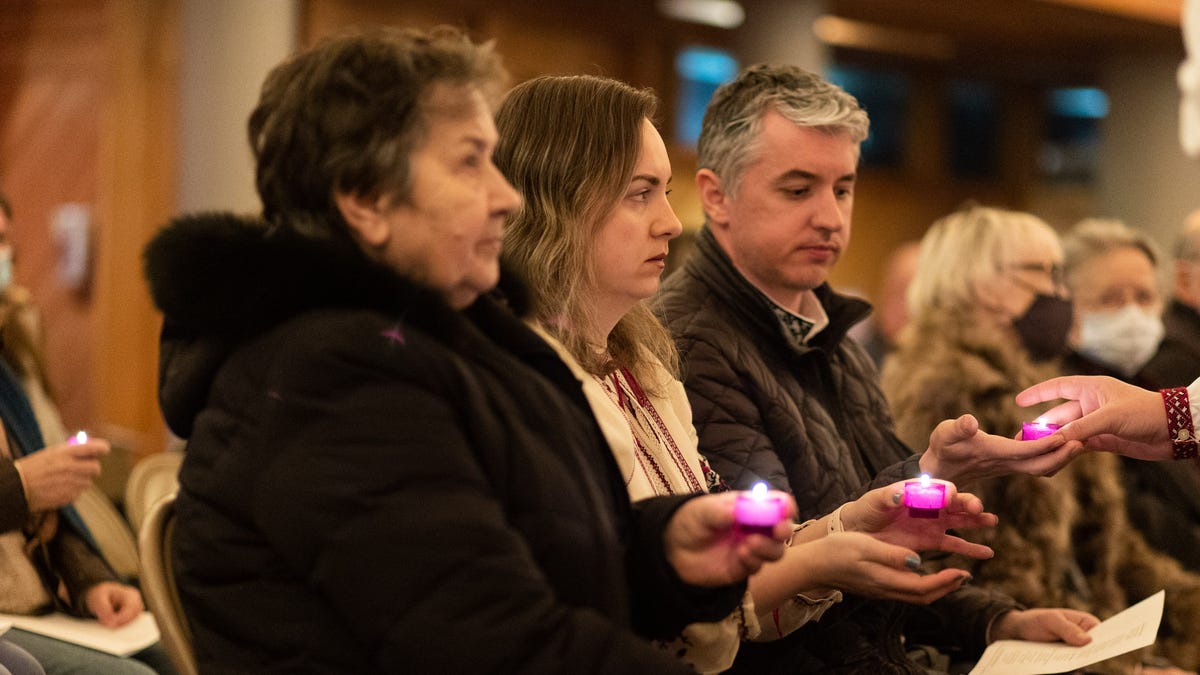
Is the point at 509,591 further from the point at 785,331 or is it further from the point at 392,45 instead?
the point at 785,331

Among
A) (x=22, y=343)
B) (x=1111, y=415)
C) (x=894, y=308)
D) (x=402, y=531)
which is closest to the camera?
(x=402, y=531)

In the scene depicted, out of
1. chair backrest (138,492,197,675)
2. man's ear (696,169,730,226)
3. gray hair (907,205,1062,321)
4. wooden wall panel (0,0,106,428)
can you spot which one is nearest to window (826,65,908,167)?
wooden wall panel (0,0,106,428)

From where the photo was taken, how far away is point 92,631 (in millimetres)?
2963

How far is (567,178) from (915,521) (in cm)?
81

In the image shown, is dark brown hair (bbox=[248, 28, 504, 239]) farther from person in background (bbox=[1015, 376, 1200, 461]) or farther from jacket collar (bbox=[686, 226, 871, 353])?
person in background (bbox=[1015, 376, 1200, 461])

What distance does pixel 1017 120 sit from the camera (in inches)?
452

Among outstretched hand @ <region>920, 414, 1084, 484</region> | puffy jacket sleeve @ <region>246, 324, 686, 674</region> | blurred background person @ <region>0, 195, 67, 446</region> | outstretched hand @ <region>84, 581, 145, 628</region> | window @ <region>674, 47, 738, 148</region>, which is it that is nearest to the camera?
puffy jacket sleeve @ <region>246, 324, 686, 674</region>

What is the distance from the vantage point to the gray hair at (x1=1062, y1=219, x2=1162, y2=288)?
4.68 metres

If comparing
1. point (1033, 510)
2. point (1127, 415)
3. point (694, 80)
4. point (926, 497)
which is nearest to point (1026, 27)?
point (694, 80)

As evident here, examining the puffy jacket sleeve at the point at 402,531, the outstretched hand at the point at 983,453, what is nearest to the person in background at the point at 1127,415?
the outstretched hand at the point at 983,453

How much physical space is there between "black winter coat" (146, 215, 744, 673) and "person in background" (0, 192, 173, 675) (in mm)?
1304

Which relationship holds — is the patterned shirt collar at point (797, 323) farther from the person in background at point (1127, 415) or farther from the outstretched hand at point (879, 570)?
the outstretched hand at point (879, 570)

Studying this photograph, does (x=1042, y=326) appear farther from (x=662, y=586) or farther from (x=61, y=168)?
(x=61, y=168)

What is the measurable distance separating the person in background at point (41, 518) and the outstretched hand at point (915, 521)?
1.62m
